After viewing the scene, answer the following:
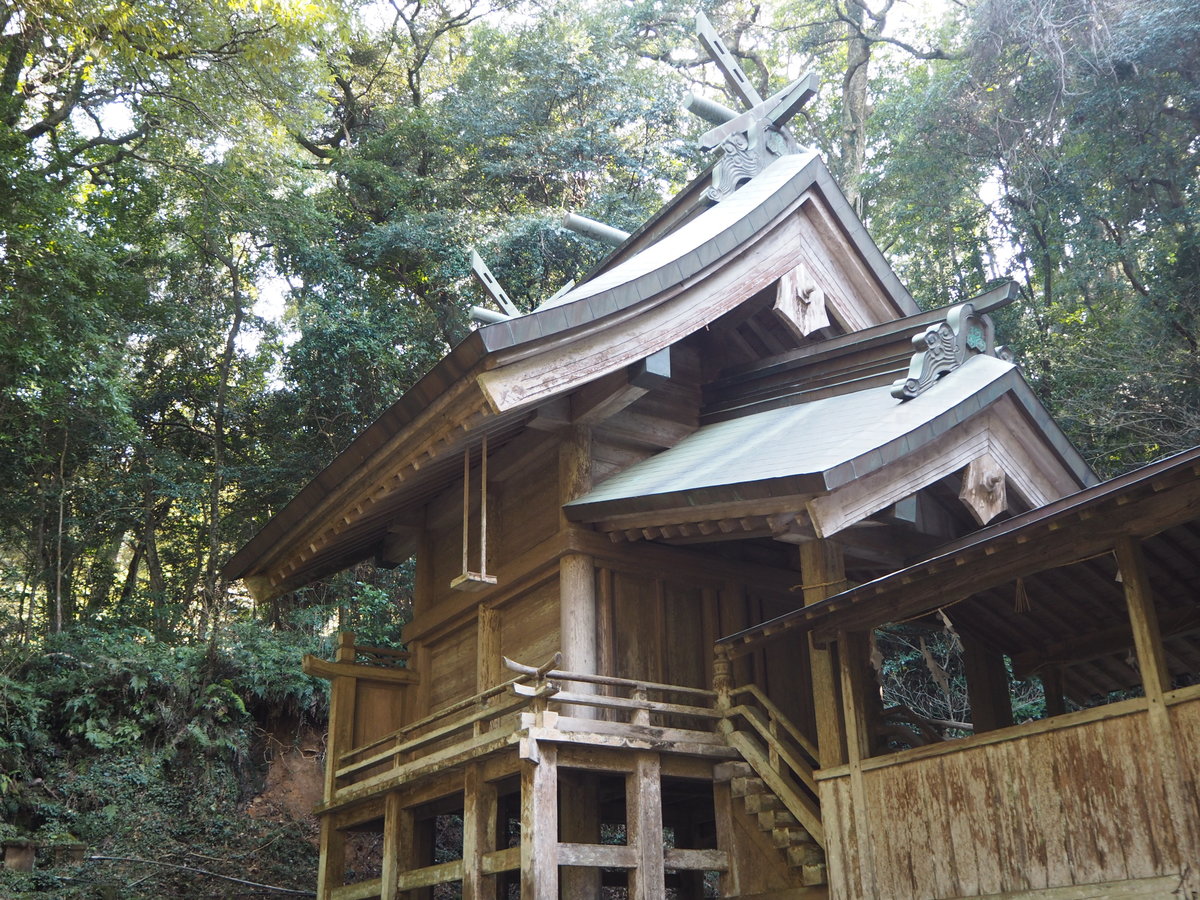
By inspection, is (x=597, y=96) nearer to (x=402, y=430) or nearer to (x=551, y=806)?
(x=402, y=430)

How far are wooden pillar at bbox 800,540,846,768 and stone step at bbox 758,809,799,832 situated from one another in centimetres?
50

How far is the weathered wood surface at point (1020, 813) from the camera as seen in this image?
553 centimetres

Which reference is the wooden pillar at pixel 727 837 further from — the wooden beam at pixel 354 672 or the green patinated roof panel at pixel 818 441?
the wooden beam at pixel 354 672

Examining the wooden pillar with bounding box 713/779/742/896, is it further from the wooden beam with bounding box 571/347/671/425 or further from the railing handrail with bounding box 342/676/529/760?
the wooden beam with bounding box 571/347/671/425

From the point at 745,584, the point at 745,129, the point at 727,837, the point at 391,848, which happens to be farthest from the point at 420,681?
the point at 745,129

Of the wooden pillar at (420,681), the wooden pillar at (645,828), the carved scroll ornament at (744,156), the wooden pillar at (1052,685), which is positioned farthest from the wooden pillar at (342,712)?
the wooden pillar at (1052,685)

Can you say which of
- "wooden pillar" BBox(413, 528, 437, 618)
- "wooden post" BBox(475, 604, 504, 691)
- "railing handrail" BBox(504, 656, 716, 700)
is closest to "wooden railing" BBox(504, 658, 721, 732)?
"railing handrail" BBox(504, 656, 716, 700)

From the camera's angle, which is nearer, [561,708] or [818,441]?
[818,441]

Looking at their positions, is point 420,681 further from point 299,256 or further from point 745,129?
point 299,256

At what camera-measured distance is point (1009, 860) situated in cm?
614

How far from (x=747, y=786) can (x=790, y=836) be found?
576 millimetres

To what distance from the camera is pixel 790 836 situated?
25.0 feet

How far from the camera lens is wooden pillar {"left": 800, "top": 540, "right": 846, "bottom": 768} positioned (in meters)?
7.62

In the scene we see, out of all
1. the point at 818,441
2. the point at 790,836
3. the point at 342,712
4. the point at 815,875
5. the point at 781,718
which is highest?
the point at 818,441
